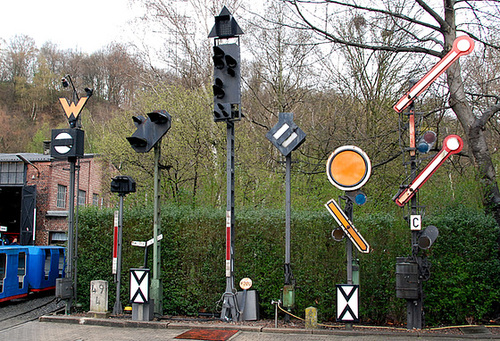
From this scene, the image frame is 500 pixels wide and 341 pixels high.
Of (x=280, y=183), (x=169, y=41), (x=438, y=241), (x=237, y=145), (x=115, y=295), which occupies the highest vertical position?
(x=169, y=41)

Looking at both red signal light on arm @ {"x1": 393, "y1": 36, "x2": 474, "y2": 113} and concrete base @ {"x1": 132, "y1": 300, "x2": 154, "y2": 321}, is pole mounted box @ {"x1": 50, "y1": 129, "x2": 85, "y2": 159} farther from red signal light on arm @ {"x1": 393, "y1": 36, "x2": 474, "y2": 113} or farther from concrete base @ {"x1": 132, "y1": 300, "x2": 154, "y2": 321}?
red signal light on arm @ {"x1": 393, "y1": 36, "x2": 474, "y2": 113}

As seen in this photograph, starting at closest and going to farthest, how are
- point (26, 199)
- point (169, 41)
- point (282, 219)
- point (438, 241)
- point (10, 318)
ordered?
point (438, 241) < point (282, 219) < point (10, 318) < point (169, 41) < point (26, 199)

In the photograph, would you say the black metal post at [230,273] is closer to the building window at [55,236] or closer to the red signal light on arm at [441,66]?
the red signal light on arm at [441,66]

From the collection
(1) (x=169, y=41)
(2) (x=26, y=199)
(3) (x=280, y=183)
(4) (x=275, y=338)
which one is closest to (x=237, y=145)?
(3) (x=280, y=183)

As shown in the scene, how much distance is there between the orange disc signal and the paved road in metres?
2.83

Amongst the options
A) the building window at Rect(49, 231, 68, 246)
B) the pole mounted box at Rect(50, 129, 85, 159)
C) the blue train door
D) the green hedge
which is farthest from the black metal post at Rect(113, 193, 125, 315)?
the blue train door

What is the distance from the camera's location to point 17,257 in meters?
15.5

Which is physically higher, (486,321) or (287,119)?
(287,119)

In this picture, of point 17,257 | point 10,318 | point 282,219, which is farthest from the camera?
point 17,257

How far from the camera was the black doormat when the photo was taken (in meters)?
8.89

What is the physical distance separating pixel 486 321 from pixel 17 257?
13800 millimetres

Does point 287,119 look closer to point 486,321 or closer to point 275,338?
point 275,338

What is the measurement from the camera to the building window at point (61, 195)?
28.7 m

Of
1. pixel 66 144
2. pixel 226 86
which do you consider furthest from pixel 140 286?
pixel 226 86
